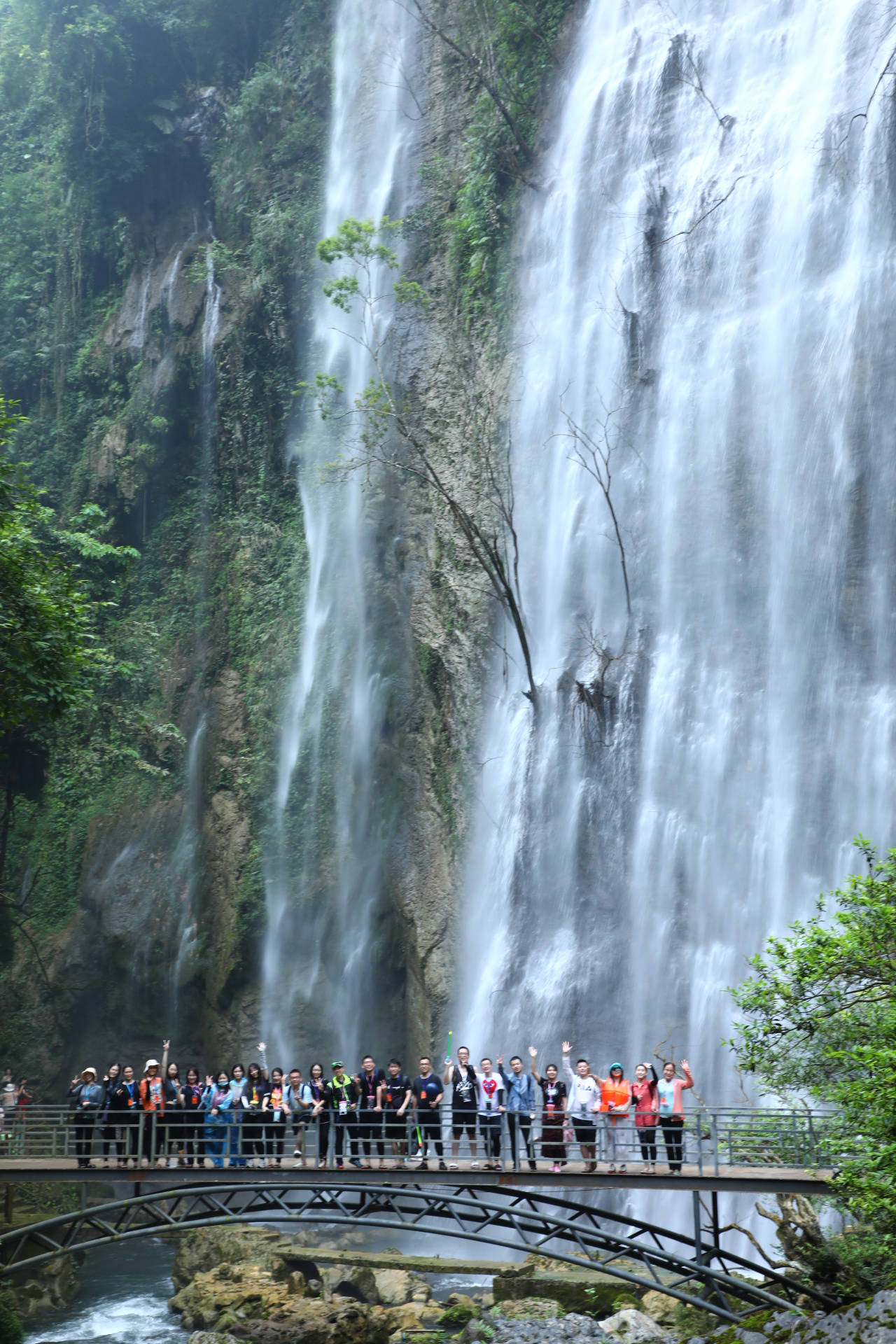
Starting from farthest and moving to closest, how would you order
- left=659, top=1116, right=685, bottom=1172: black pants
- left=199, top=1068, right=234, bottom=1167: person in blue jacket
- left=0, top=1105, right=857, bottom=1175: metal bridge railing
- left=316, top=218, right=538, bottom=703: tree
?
1. left=316, top=218, right=538, bottom=703: tree
2. left=199, top=1068, right=234, bottom=1167: person in blue jacket
3. left=0, top=1105, right=857, bottom=1175: metal bridge railing
4. left=659, top=1116, right=685, bottom=1172: black pants

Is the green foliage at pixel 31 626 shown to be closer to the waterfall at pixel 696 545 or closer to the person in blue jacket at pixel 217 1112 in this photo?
the person in blue jacket at pixel 217 1112

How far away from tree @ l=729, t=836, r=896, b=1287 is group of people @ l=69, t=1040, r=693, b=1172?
2.24 meters

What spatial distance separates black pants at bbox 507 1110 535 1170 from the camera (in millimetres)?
15250

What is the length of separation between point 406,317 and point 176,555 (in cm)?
1012

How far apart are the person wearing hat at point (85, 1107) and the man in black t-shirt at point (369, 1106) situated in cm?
340

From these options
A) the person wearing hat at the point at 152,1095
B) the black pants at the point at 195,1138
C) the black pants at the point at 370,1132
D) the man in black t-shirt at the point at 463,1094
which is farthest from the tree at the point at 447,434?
the person wearing hat at the point at 152,1095

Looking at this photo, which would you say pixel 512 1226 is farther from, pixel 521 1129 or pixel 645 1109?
pixel 645 1109

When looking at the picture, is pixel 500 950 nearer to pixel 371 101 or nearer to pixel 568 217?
pixel 568 217

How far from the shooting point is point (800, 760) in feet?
74.9

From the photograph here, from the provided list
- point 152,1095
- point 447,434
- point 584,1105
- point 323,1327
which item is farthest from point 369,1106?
point 447,434

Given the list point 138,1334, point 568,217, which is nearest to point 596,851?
point 138,1334

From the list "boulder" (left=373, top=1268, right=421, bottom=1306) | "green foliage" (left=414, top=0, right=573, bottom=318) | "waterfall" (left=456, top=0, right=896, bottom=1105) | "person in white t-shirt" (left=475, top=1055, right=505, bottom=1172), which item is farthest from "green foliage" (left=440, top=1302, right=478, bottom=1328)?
"green foliage" (left=414, top=0, right=573, bottom=318)

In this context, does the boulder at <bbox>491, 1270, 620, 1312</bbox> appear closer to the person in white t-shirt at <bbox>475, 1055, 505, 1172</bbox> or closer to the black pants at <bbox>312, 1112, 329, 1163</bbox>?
the person in white t-shirt at <bbox>475, 1055, 505, 1172</bbox>

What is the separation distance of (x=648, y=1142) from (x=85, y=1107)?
24.4 ft
